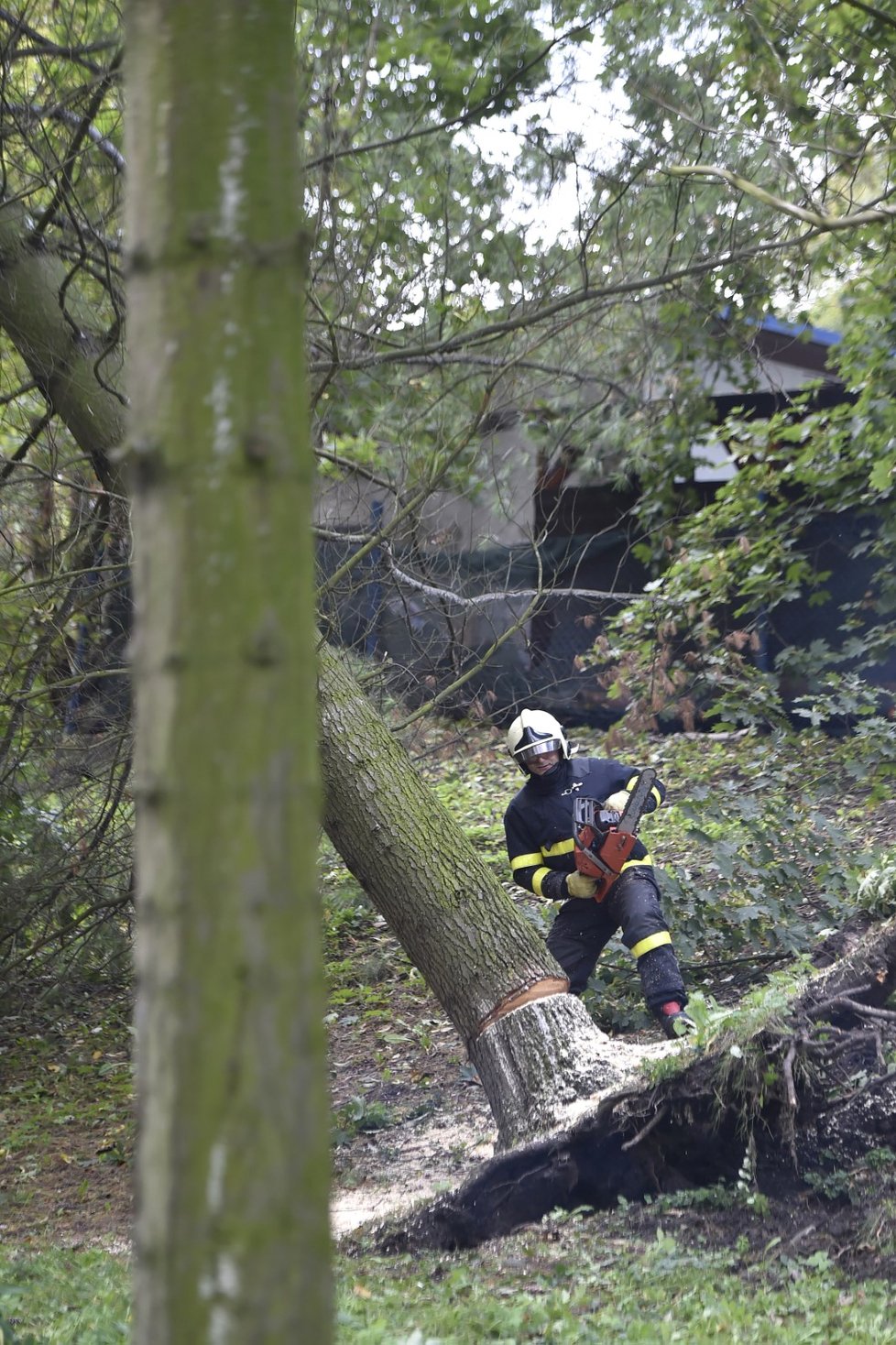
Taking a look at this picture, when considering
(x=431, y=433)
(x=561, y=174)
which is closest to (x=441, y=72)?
(x=561, y=174)

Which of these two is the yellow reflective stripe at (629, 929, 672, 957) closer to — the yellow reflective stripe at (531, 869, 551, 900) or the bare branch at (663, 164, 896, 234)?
the yellow reflective stripe at (531, 869, 551, 900)

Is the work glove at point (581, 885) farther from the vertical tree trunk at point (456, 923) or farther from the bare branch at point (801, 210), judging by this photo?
the bare branch at point (801, 210)

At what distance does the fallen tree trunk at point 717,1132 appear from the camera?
12.4ft

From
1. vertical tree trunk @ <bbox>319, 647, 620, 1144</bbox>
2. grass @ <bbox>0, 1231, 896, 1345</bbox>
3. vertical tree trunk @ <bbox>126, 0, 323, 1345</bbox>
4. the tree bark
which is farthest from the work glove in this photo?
vertical tree trunk @ <bbox>126, 0, 323, 1345</bbox>

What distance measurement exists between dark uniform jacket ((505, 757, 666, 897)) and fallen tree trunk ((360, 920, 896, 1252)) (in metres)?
2.05

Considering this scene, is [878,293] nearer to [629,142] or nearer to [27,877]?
[629,142]

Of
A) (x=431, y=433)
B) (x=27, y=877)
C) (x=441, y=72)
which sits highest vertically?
(x=441, y=72)

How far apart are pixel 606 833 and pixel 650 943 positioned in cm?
61

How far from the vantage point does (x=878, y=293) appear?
8492 millimetres

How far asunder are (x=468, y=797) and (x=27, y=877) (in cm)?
488

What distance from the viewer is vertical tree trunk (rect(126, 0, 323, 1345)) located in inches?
43.3

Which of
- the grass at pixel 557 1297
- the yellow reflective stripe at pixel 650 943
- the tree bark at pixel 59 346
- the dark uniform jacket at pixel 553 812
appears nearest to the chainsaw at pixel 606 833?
the dark uniform jacket at pixel 553 812

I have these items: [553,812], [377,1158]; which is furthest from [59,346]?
[377,1158]

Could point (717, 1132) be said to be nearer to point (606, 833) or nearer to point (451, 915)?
point (451, 915)
